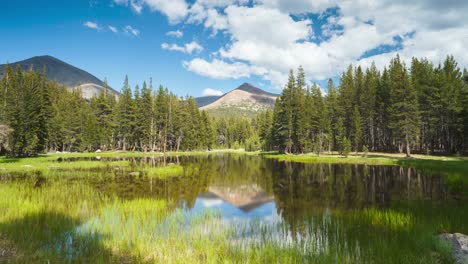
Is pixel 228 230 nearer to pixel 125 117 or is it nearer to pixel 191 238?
pixel 191 238

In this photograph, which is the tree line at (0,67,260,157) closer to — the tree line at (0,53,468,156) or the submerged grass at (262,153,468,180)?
the tree line at (0,53,468,156)

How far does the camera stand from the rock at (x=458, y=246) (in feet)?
24.4

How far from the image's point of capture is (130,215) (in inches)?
479

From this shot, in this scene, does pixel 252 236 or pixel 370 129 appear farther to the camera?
pixel 370 129

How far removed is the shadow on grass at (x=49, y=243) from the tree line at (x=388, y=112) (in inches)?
2157

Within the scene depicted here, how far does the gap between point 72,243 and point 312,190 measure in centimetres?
1821

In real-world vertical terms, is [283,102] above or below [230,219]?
above

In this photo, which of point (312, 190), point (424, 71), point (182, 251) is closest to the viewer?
point (182, 251)

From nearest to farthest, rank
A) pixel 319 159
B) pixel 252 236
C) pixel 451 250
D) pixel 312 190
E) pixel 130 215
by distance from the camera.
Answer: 1. pixel 451 250
2. pixel 252 236
3. pixel 130 215
4. pixel 312 190
5. pixel 319 159

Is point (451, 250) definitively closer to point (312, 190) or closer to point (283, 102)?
point (312, 190)

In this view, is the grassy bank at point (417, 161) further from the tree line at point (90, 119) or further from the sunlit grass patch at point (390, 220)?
the tree line at point (90, 119)

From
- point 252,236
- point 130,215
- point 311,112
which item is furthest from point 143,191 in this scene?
point 311,112

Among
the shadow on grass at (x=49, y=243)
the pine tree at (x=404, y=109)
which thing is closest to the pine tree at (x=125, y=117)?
the pine tree at (x=404, y=109)

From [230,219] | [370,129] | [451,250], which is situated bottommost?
[230,219]
